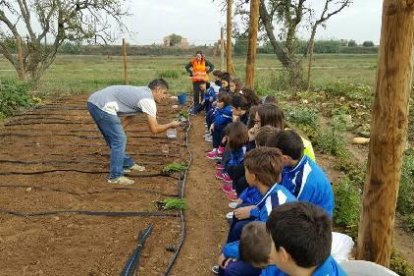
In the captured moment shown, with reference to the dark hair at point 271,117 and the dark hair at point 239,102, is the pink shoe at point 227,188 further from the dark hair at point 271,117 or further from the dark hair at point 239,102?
the dark hair at point 271,117

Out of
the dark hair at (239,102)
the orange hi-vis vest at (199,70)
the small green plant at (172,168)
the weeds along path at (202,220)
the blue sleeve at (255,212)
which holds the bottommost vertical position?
the weeds along path at (202,220)

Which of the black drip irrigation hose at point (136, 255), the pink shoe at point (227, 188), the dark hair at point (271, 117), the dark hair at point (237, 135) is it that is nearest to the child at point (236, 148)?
the dark hair at point (237, 135)

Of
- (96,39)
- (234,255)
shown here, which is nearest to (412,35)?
(234,255)

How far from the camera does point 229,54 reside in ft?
40.7

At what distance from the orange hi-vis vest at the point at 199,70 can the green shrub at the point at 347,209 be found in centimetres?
662

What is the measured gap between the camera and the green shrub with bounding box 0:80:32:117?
10.8 metres

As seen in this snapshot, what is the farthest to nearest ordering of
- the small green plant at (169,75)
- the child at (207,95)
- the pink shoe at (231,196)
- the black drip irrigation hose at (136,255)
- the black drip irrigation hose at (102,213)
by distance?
the small green plant at (169,75) < the child at (207,95) < the pink shoe at (231,196) < the black drip irrigation hose at (102,213) < the black drip irrigation hose at (136,255)

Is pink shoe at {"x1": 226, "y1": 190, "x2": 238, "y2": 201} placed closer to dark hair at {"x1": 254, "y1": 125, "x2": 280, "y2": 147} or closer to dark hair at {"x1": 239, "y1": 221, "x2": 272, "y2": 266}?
dark hair at {"x1": 254, "y1": 125, "x2": 280, "y2": 147}

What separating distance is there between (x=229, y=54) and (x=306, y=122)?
419 centimetres

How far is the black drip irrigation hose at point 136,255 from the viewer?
364cm

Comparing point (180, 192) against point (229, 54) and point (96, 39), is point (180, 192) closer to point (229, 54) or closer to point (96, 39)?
point (229, 54)

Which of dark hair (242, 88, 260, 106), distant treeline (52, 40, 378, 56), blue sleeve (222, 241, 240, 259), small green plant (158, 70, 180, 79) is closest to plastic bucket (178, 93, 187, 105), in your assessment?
dark hair (242, 88, 260, 106)

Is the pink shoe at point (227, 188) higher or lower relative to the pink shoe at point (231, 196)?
higher

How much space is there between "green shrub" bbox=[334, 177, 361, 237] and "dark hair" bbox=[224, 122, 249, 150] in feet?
3.96
